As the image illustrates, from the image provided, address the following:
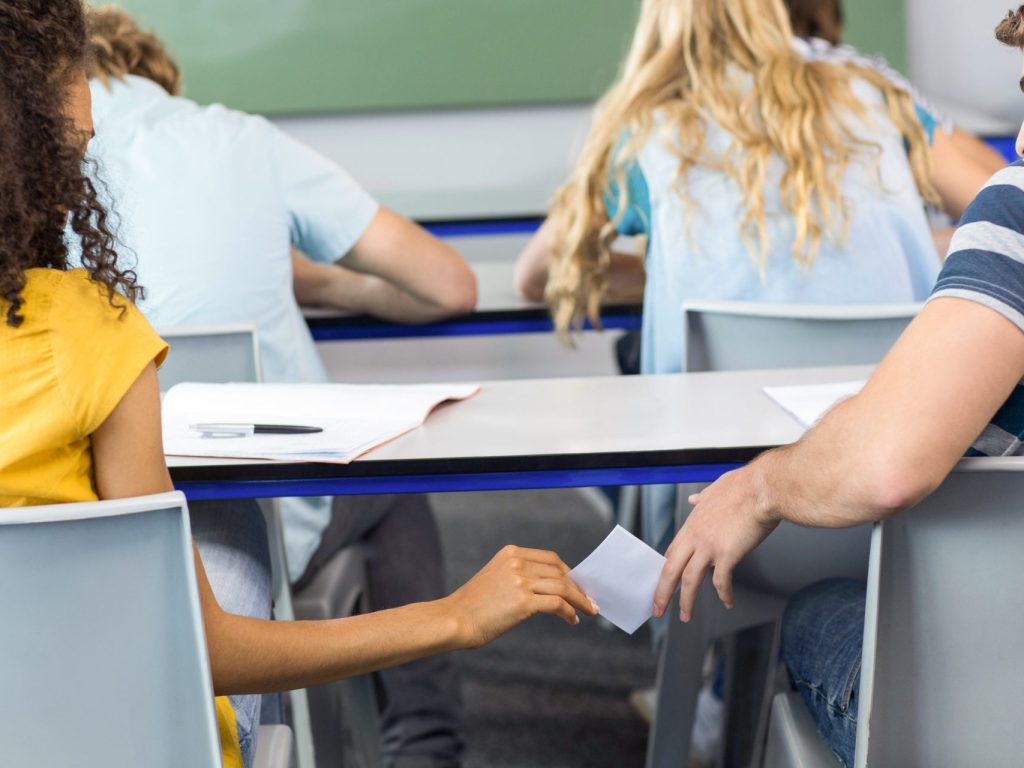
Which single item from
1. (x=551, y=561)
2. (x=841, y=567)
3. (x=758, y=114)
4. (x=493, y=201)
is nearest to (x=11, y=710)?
(x=551, y=561)

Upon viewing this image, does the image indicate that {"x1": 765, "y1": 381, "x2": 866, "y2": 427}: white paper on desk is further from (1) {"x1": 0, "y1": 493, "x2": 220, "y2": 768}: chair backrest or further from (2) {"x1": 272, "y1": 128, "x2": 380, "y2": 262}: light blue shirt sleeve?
(2) {"x1": 272, "y1": 128, "x2": 380, "y2": 262}: light blue shirt sleeve

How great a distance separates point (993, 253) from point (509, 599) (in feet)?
1.59

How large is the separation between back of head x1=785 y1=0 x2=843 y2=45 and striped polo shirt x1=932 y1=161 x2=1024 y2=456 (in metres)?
1.32

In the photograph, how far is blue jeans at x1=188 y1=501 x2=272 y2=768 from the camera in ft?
4.28

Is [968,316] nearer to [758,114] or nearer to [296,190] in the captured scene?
[758,114]

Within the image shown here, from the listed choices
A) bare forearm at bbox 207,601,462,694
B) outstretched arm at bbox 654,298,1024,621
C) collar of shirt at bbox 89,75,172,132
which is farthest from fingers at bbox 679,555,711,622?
collar of shirt at bbox 89,75,172,132

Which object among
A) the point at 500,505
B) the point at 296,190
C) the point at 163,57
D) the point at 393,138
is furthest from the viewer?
the point at 393,138

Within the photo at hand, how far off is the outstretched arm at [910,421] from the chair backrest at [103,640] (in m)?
0.50

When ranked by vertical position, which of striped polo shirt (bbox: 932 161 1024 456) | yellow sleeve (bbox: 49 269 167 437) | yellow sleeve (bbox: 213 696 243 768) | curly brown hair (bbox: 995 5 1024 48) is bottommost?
yellow sleeve (bbox: 213 696 243 768)

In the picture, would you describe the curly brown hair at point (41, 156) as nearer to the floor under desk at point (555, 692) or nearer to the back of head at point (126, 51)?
the back of head at point (126, 51)

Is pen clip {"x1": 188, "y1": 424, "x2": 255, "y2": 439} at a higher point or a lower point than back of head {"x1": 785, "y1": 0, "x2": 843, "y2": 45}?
lower

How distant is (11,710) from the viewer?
0.87m

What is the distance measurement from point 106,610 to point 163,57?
1.47 m

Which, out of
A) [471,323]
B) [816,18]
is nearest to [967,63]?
[816,18]
